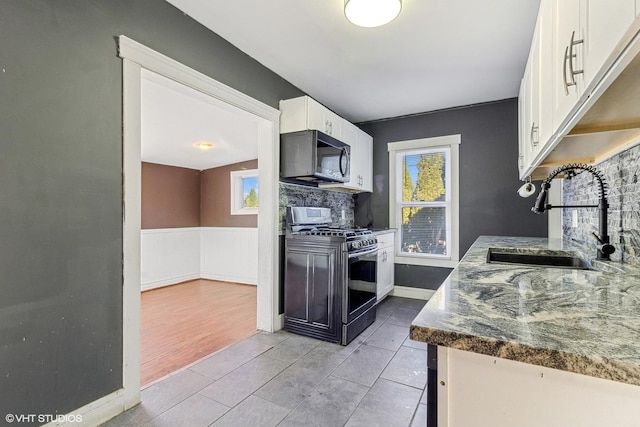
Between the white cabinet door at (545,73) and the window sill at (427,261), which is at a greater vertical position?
the white cabinet door at (545,73)

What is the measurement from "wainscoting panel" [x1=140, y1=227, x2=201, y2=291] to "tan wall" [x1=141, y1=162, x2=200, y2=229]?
0.58 ft

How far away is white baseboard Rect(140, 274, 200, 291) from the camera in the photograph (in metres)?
4.70

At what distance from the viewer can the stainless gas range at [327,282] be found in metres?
2.65

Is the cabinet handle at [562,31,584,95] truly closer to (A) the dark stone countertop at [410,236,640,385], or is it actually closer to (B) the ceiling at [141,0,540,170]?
(A) the dark stone countertop at [410,236,640,385]

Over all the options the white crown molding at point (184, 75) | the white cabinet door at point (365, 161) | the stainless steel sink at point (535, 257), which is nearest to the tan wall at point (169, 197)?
the white crown molding at point (184, 75)

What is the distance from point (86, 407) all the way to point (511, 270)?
2.18 meters

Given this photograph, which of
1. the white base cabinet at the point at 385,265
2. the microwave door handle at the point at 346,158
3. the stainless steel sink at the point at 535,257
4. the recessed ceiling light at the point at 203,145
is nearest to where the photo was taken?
the stainless steel sink at the point at 535,257

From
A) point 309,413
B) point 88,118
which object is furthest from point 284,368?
point 88,118

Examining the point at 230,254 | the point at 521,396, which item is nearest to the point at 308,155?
the point at 521,396

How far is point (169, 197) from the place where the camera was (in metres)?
5.30

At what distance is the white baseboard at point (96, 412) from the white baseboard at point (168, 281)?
3358mm

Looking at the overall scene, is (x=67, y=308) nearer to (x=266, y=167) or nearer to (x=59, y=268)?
Answer: (x=59, y=268)

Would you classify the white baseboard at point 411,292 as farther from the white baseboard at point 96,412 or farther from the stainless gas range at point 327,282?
the white baseboard at point 96,412

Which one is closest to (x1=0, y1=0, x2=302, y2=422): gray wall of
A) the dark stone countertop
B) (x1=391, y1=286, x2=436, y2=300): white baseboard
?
the dark stone countertop
